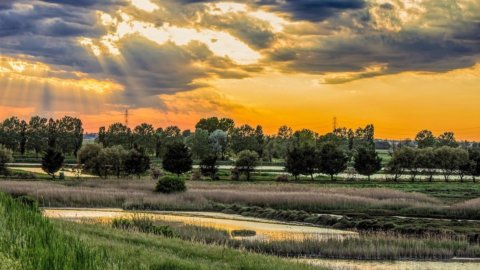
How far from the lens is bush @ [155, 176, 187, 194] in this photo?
6144 centimetres

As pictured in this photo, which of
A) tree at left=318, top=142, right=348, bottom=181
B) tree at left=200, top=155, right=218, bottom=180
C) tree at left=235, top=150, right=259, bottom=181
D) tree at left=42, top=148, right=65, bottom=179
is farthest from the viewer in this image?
tree at left=235, top=150, right=259, bottom=181

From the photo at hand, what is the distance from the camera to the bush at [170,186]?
202 ft

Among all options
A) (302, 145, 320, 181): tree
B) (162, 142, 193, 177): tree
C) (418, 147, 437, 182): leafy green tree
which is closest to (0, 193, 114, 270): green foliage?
(162, 142, 193, 177): tree

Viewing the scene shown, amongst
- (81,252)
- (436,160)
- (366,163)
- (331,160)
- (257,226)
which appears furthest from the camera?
(436,160)

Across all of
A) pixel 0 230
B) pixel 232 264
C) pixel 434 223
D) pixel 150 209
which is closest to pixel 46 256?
pixel 0 230

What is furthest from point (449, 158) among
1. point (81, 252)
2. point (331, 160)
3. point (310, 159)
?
point (81, 252)

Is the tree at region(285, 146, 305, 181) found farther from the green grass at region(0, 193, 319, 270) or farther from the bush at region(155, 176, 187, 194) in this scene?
the green grass at region(0, 193, 319, 270)

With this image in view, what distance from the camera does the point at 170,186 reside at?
203ft

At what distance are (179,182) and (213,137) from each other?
120 metres

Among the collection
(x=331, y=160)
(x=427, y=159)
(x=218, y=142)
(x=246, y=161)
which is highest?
(x=218, y=142)

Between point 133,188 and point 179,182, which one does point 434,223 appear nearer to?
point 179,182

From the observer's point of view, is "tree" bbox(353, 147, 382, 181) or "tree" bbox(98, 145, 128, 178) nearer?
"tree" bbox(98, 145, 128, 178)

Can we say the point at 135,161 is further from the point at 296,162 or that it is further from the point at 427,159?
the point at 427,159

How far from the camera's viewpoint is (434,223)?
1708 inches
